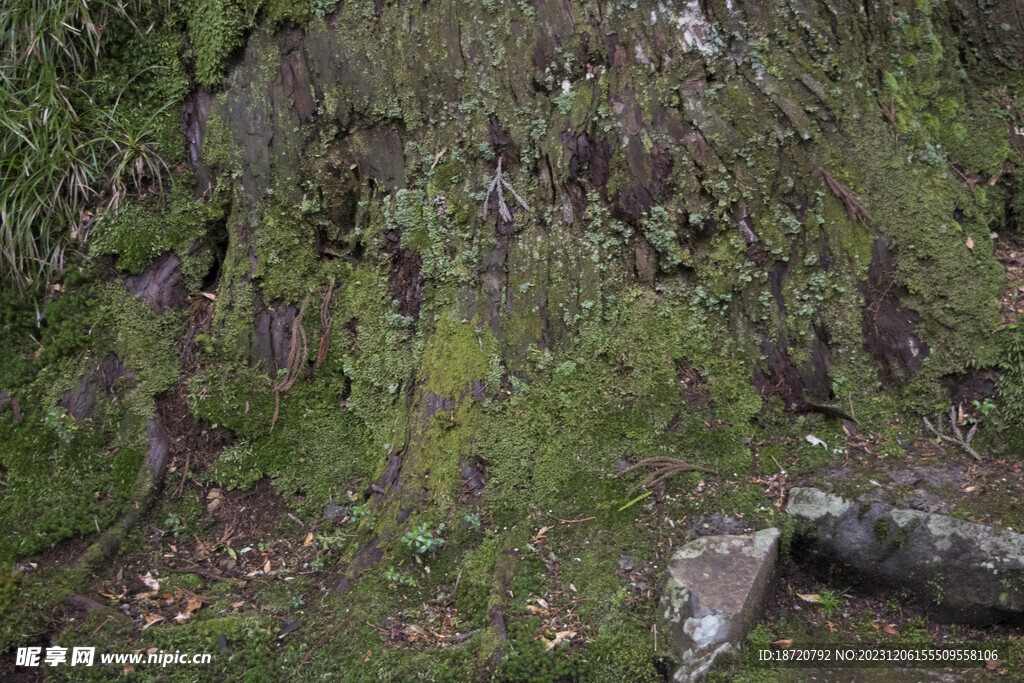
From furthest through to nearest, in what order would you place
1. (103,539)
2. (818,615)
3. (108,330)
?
1. (108,330)
2. (103,539)
3. (818,615)

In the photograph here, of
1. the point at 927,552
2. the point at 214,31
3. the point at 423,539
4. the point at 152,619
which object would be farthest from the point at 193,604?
the point at 927,552

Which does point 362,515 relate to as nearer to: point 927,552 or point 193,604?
point 193,604

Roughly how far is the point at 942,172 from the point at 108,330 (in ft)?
19.7

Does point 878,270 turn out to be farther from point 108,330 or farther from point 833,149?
point 108,330

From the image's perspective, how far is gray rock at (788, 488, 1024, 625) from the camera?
3.31m

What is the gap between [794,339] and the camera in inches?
162

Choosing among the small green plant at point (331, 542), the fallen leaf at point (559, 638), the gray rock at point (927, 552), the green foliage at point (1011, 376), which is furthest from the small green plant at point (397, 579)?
the green foliage at point (1011, 376)

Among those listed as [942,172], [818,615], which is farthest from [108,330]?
[942,172]

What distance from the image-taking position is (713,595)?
3.38 m

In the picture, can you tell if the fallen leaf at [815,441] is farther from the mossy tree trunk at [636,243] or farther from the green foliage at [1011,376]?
the green foliage at [1011,376]

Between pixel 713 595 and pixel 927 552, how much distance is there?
118 centimetres

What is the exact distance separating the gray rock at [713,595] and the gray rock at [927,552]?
12.7 inches

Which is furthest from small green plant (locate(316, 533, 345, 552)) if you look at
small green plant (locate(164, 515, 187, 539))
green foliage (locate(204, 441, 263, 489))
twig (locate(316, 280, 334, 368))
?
twig (locate(316, 280, 334, 368))

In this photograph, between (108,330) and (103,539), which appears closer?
(103,539)
